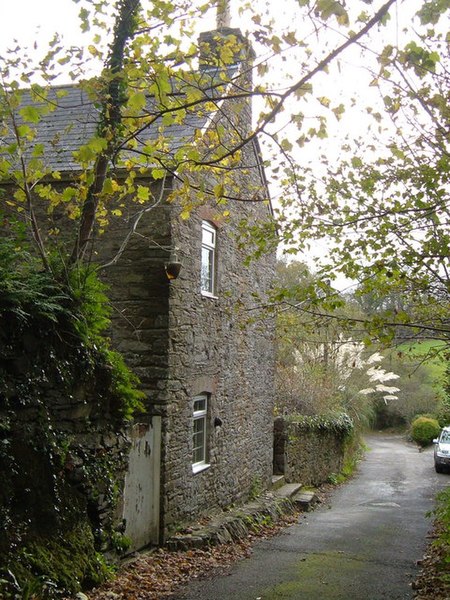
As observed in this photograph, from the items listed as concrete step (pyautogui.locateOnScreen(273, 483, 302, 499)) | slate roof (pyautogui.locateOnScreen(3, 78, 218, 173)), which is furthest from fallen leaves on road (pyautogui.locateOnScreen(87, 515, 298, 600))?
slate roof (pyautogui.locateOnScreen(3, 78, 218, 173))

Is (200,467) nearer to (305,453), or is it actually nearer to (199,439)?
(199,439)

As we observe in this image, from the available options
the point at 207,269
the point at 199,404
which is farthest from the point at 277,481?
the point at 207,269

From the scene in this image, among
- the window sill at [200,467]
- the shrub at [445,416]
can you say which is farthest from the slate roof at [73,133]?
the shrub at [445,416]

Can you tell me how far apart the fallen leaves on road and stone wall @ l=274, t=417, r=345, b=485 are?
22.0 ft

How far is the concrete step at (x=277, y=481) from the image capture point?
1564cm

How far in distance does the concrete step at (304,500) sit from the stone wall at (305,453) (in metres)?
0.84

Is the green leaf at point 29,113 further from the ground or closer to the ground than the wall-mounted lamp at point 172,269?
further from the ground

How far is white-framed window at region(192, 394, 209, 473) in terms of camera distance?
10.7 m

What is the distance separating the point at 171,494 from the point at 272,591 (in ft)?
9.21

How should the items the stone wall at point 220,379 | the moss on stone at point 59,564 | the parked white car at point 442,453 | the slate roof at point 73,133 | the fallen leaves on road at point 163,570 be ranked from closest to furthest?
the moss on stone at point 59,564
the fallen leaves on road at point 163,570
the stone wall at point 220,379
the slate roof at point 73,133
the parked white car at point 442,453

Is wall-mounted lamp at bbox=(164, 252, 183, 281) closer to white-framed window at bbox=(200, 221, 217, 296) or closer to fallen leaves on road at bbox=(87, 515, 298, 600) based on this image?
white-framed window at bbox=(200, 221, 217, 296)

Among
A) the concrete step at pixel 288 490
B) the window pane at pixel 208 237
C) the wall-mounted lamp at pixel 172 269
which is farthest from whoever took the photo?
the concrete step at pixel 288 490

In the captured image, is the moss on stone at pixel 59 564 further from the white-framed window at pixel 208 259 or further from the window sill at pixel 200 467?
the white-framed window at pixel 208 259

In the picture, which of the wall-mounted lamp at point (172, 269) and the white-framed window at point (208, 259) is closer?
the wall-mounted lamp at point (172, 269)
